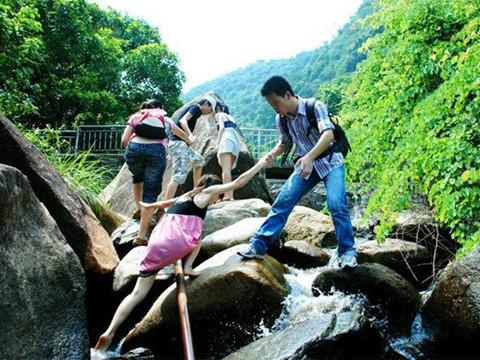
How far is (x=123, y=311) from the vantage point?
463 cm

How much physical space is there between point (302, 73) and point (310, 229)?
56.9 meters

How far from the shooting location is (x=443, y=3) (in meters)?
6.98

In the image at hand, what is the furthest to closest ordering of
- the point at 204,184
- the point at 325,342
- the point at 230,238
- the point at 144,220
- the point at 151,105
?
1. the point at 151,105
2. the point at 144,220
3. the point at 230,238
4. the point at 204,184
5. the point at 325,342

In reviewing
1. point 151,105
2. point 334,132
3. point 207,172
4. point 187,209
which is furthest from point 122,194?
point 334,132

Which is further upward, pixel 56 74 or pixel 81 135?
pixel 56 74

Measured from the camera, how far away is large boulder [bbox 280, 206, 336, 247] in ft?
24.7

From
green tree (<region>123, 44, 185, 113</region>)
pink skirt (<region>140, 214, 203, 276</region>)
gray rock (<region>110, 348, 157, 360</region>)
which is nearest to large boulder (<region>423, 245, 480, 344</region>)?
pink skirt (<region>140, 214, 203, 276</region>)

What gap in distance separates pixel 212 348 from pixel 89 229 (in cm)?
210

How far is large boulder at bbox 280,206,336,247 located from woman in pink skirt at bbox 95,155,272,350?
274 cm

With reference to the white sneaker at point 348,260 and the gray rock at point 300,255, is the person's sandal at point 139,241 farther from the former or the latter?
the white sneaker at point 348,260

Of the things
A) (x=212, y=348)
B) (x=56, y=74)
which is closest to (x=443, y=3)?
(x=212, y=348)

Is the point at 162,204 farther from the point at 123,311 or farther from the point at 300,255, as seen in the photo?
the point at 300,255

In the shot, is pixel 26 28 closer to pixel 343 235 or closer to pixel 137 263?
pixel 137 263

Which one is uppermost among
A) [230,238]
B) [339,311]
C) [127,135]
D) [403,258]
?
[127,135]
